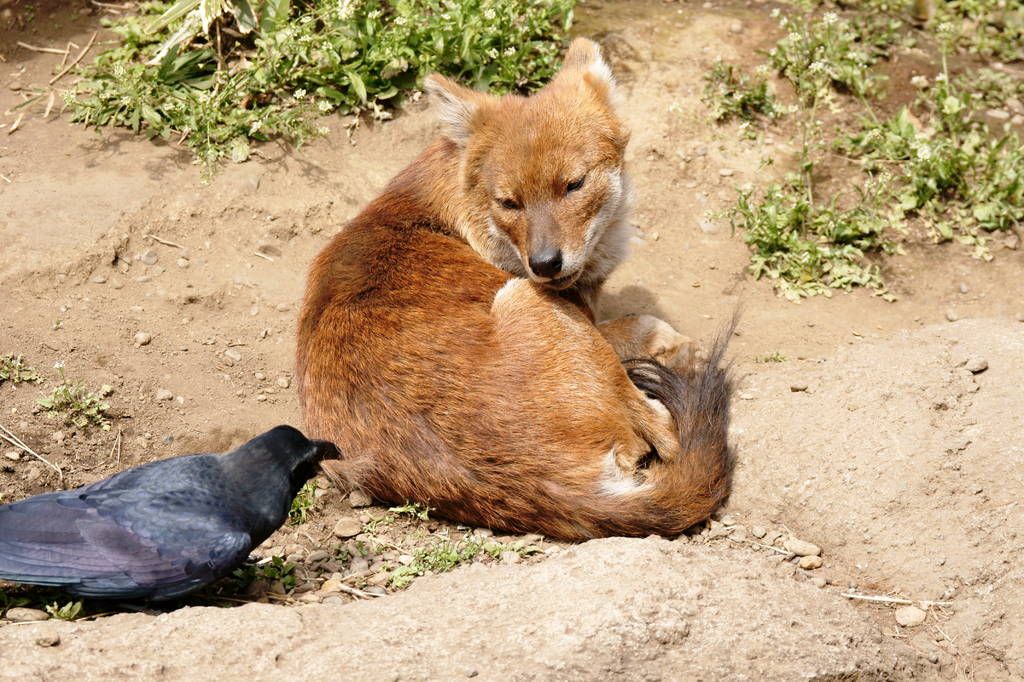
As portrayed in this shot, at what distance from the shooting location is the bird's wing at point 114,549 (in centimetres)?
379

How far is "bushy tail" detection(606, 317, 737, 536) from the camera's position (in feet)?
15.0

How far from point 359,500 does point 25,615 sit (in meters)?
1.61

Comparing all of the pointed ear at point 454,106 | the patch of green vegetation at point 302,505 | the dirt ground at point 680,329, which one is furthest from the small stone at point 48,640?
the pointed ear at point 454,106

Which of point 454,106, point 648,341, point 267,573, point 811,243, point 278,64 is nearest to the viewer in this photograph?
point 267,573

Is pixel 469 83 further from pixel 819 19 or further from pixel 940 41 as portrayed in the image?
pixel 940 41

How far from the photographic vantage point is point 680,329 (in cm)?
659

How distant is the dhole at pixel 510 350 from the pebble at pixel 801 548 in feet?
1.26

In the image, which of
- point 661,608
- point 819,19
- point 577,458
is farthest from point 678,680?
point 819,19

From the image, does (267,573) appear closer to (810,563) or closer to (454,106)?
(810,563)

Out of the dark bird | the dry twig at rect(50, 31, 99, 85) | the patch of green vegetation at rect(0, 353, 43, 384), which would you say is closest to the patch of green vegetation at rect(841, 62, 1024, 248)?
the dark bird

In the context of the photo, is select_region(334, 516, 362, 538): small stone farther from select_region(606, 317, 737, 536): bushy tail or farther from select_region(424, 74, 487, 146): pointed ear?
select_region(424, 74, 487, 146): pointed ear

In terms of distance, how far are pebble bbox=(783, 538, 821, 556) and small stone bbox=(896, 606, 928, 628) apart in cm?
49

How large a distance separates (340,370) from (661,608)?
2031 mm

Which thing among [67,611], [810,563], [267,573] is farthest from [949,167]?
[67,611]
